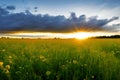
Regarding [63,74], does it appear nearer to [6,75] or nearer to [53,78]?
[53,78]

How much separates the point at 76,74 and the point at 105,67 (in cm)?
84

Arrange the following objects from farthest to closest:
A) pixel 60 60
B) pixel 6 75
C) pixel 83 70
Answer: pixel 60 60, pixel 83 70, pixel 6 75

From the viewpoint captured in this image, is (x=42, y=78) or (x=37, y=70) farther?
(x=37, y=70)

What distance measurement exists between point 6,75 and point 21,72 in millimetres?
333

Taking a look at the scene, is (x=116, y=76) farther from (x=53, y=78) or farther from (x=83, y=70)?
(x=53, y=78)

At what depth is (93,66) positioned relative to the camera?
219 inches

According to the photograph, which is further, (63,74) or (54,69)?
(54,69)

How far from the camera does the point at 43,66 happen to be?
18.1 feet

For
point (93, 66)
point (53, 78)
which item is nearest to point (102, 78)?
point (93, 66)

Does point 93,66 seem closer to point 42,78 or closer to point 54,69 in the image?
point 54,69

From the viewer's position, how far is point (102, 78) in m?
4.92

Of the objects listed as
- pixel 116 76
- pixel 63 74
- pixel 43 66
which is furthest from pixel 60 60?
pixel 116 76

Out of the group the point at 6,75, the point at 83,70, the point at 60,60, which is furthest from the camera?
the point at 60,60

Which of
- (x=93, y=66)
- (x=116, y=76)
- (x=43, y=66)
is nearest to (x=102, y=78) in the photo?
(x=116, y=76)
